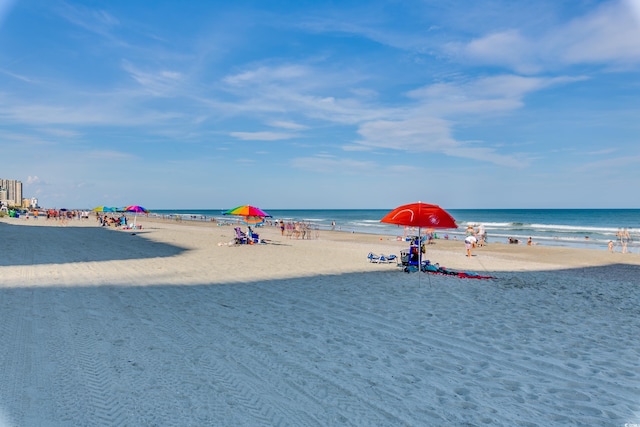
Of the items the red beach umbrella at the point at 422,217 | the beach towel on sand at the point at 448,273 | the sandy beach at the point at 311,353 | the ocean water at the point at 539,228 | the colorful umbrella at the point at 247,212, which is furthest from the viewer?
the ocean water at the point at 539,228

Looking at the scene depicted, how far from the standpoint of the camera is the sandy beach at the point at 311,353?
3.58 metres

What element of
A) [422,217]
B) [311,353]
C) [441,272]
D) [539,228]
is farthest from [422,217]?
[539,228]

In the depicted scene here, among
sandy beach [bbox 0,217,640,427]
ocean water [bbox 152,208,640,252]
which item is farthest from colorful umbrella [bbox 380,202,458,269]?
ocean water [bbox 152,208,640,252]

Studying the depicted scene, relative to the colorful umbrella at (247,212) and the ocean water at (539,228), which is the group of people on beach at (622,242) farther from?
the colorful umbrella at (247,212)

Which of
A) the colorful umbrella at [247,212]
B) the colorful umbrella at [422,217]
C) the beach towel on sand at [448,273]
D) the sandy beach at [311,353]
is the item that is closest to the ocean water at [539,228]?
the colorful umbrella at [247,212]

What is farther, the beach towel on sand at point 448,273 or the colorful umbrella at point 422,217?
the beach towel on sand at point 448,273

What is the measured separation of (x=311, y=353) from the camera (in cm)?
500

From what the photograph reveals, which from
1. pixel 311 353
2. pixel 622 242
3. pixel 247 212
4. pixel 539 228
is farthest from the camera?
pixel 539 228

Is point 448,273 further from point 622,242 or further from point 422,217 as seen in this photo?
point 622,242

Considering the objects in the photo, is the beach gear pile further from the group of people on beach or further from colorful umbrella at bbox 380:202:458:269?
the group of people on beach

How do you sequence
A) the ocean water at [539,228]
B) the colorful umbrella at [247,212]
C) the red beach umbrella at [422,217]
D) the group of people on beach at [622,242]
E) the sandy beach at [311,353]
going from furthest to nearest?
the ocean water at [539,228] → the group of people on beach at [622,242] → the colorful umbrella at [247,212] → the red beach umbrella at [422,217] → the sandy beach at [311,353]

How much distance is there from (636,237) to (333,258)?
1244 inches

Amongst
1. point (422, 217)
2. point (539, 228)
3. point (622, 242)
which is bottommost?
point (622, 242)

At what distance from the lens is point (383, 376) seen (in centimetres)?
435
